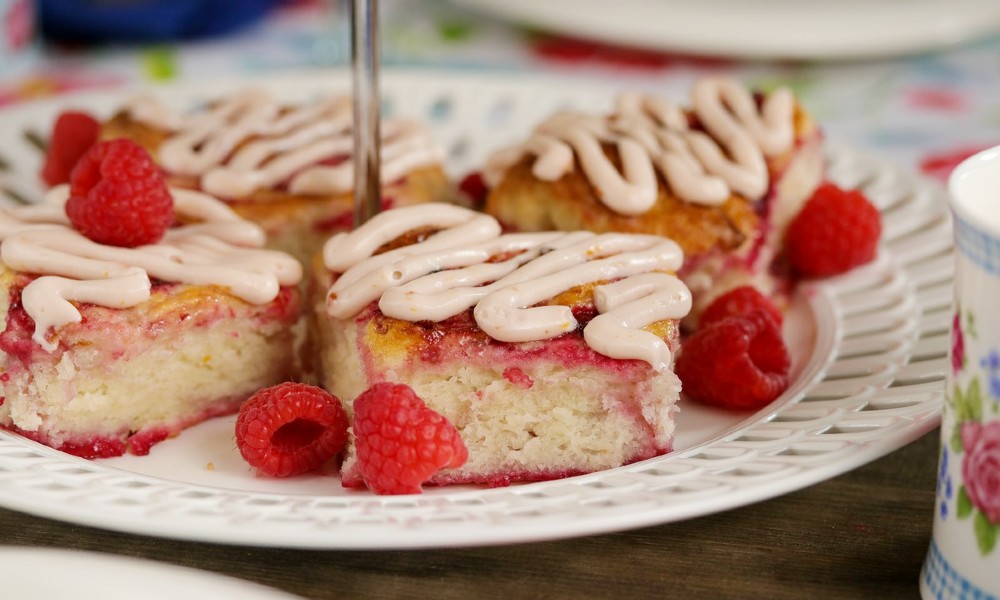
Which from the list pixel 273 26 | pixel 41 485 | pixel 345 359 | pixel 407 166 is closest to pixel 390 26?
pixel 273 26

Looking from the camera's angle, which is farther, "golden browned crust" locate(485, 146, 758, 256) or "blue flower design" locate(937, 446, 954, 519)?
"golden browned crust" locate(485, 146, 758, 256)

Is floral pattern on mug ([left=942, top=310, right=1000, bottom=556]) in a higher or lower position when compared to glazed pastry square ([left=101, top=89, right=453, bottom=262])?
higher

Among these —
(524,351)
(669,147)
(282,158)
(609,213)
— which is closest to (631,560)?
(524,351)

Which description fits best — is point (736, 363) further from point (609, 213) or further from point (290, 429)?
point (290, 429)

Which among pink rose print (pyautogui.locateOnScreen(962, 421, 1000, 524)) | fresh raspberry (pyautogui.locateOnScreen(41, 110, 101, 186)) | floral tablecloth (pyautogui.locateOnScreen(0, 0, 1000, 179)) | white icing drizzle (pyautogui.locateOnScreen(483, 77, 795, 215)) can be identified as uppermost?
pink rose print (pyautogui.locateOnScreen(962, 421, 1000, 524))

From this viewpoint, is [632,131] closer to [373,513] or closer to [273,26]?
[373,513]

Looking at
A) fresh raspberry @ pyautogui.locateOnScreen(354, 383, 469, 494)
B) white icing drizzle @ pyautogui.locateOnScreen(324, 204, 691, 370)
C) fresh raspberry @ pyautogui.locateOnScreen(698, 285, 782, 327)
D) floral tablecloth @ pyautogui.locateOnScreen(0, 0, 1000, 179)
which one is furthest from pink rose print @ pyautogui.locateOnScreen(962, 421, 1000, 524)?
floral tablecloth @ pyautogui.locateOnScreen(0, 0, 1000, 179)

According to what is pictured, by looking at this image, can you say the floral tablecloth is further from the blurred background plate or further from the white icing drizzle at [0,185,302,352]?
the white icing drizzle at [0,185,302,352]
